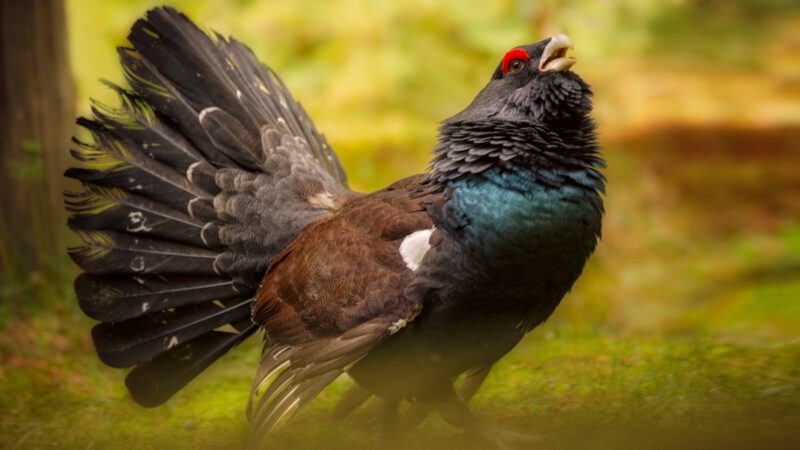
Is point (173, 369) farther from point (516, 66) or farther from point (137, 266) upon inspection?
point (516, 66)

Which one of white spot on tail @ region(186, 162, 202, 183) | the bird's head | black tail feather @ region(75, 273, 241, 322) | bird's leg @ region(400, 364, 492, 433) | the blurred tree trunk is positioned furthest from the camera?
the blurred tree trunk

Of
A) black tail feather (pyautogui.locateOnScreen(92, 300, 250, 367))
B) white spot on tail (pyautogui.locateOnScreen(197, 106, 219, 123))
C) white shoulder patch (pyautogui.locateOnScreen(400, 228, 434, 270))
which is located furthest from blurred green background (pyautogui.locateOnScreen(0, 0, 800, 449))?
white spot on tail (pyautogui.locateOnScreen(197, 106, 219, 123))

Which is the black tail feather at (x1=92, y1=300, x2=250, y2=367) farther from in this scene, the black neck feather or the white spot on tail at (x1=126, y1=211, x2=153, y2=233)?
the black neck feather

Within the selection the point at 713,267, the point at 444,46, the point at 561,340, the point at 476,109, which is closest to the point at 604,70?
the point at 444,46

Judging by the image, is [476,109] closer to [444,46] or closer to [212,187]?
[212,187]

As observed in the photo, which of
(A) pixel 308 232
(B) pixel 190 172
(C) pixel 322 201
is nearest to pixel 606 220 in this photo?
(C) pixel 322 201

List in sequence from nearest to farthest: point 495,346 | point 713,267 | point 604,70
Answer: point 495,346, point 713,267, point 604,70
